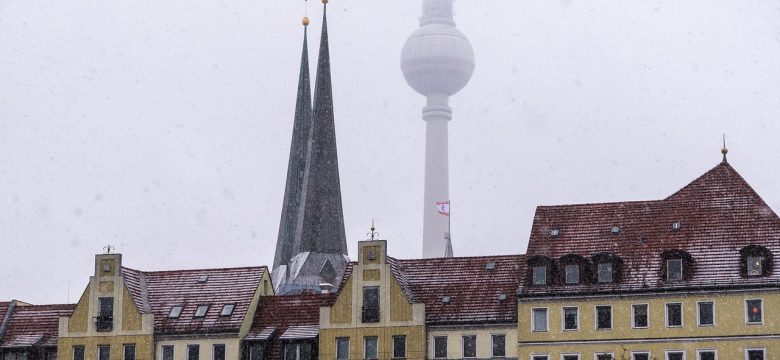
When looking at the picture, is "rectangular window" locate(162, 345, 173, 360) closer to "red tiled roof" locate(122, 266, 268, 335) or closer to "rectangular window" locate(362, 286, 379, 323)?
"red tiled roof" locate(122, 266, 268, 335)

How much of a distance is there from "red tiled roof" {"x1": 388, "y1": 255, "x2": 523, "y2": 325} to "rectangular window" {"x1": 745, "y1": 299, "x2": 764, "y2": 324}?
1312 centimetres

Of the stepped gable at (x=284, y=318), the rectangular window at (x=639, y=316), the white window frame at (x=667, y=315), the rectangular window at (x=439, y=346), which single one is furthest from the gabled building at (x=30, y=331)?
the white window frame at (x=667, y=315)

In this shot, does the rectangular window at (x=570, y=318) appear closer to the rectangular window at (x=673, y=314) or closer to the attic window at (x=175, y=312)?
the rectangular window at (x=673, y=314)

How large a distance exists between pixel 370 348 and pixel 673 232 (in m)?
18.3

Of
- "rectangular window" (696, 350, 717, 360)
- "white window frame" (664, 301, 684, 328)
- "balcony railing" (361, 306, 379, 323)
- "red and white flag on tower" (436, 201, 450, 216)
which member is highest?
"red and white flag on tower" (436, 201, 450, 216)

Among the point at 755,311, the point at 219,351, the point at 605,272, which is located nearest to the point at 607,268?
the point at 605,272

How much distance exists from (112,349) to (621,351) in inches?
1175

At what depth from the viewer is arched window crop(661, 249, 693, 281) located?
101375mm

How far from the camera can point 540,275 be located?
104 meters

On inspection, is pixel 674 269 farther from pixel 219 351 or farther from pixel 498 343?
pixel 219 351

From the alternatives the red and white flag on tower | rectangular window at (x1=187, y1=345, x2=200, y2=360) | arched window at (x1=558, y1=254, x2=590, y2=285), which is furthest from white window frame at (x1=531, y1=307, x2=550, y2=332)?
the red and white flag on tower

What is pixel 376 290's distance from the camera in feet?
350

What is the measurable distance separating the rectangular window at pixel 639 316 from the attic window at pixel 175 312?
27.3 m

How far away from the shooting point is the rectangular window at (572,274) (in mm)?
103688
